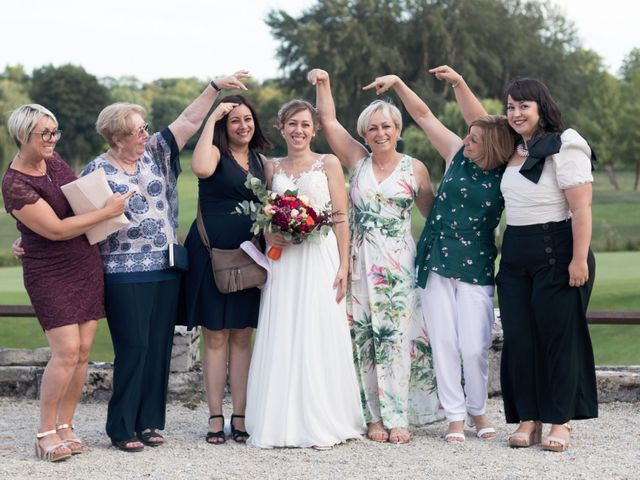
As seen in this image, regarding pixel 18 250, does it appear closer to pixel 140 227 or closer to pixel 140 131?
pixel 140 227

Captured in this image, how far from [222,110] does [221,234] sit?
0.78 m

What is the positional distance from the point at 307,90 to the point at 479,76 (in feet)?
33.6

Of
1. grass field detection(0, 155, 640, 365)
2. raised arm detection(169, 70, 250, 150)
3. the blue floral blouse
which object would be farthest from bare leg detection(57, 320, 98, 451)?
grass field detection(0, 155, 640, 365)

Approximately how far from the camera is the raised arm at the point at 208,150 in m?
6.24

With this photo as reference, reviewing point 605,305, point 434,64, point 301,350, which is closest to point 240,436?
point 301,350

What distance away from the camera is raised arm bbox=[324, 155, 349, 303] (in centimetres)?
642

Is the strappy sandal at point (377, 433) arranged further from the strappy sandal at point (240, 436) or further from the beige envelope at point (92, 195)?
the beige envelope at point (92, 195)

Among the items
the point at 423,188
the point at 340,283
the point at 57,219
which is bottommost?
the point at 340,283

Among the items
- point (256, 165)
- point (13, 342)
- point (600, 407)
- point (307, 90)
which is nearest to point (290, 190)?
point (256, 165)

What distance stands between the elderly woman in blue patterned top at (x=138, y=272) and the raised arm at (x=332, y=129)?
0.86 meters

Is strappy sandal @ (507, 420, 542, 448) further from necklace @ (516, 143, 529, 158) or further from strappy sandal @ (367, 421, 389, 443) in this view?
necklace @ (516, 143, 529, 158)

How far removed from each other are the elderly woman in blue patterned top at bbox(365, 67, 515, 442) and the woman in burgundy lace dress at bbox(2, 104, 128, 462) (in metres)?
2.03

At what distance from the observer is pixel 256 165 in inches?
257

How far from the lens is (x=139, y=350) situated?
20.5 ft
